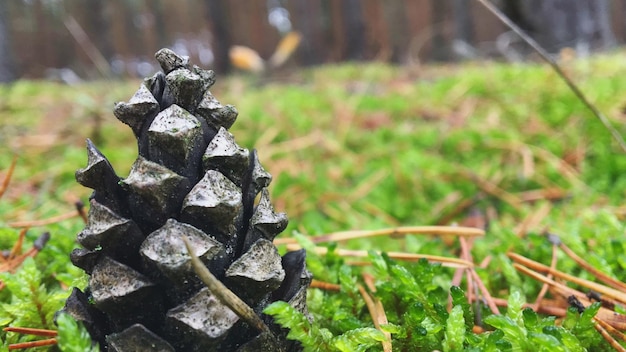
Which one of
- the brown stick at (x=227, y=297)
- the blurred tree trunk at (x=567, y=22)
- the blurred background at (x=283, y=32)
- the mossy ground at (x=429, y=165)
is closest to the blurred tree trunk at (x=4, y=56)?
the blurred background at (x=283, y=32)

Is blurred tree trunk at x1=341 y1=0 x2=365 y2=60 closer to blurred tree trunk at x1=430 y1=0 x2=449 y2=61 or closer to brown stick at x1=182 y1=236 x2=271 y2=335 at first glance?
Result: blurred tree trunk at x1=430 y1=0 x2=449 y2=61

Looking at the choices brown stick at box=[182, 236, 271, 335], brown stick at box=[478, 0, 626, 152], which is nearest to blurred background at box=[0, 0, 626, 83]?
brown stick at box=[478, 0, 626, 152]

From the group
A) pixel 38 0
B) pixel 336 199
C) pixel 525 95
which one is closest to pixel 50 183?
pixel 336 199

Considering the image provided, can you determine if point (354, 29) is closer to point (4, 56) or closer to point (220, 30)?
point (220, 30)

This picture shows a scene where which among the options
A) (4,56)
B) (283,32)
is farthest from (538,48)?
(283,32)

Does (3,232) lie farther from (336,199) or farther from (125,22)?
(125,22)

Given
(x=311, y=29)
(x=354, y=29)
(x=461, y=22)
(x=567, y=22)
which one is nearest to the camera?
(x=567, y=22)
